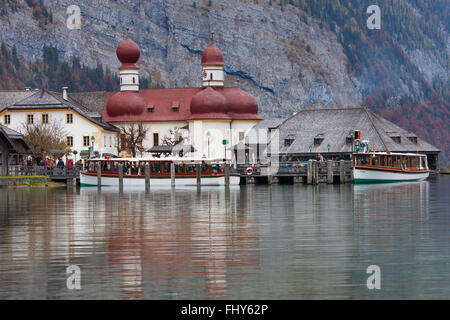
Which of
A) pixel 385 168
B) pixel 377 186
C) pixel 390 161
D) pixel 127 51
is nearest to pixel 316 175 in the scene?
pixel 385 168

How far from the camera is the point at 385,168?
97812mm

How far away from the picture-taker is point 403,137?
121438 mm

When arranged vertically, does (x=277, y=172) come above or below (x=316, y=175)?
above

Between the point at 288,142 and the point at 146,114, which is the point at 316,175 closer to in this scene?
the point at 288,142

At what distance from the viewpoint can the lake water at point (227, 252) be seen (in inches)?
914

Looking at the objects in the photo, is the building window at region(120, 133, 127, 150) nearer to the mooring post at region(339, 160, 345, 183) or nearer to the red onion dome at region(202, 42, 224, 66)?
the red onion dome at region(202, 42, 224, 66)

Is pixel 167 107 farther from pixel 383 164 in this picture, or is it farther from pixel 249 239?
pixel 249 239

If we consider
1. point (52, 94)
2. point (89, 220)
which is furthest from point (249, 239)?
point (52, 94)

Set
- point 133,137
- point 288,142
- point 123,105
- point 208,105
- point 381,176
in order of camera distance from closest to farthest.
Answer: point 381,176 → point 288,142 → point 133,137 → point 208,105 → point 123,105

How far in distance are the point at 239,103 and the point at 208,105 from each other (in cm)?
641

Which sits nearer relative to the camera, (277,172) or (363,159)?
(363,159)

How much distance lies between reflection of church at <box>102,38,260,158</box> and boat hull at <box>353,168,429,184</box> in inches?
1558

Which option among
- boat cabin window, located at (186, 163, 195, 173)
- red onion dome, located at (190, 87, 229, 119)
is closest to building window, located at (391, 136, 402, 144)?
red onion dome, located at (190, 87, 229, 119)
